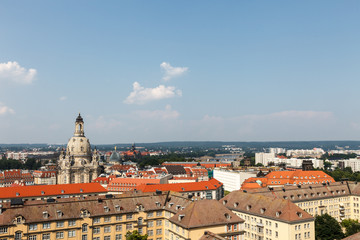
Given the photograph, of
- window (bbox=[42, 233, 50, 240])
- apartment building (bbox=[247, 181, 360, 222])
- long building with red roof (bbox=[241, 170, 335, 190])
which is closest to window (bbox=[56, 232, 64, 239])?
window (bbox=[42, 233, 50, 240])

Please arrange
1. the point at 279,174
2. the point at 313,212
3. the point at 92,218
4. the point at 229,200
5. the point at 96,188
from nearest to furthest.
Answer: the point at 92,218 < the point at 229,200 < the point at 313,212 < the point at 96,188 < the point at 279,174

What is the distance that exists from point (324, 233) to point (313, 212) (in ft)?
59.5

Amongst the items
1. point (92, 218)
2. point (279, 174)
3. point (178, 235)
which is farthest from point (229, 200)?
point (279, 174)

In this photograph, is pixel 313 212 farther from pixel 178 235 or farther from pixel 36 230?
pixel 36 230

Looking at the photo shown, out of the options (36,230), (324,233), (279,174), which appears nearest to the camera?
(36,230)

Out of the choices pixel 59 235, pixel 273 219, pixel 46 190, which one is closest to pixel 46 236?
pixel 59 235

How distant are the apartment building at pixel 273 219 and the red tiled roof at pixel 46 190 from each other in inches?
2295

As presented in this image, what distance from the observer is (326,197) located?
9962 cm

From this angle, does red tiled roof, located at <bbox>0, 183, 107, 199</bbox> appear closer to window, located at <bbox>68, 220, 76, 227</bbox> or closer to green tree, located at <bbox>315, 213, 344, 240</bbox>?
window, located at <bbox>68, 220, 76, 227</bbox>

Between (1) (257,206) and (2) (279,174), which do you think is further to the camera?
(2) (279,174)

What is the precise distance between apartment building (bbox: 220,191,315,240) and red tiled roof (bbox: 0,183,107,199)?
58.3 m

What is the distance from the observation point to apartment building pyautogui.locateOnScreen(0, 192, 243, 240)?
60812 mm

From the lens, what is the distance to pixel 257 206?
77.9 m

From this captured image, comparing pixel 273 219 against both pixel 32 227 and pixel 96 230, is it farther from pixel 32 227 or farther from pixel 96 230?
pixel 32 227
